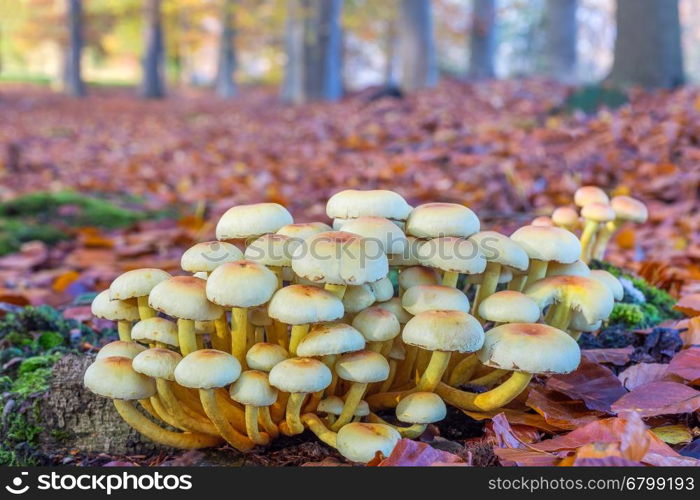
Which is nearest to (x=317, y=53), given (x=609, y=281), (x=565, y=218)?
(x=565, y=218)

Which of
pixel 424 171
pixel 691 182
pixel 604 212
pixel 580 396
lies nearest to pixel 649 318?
pixel 604 212

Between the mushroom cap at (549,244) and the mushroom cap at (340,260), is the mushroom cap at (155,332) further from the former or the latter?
the mushroom cap at (549,244)

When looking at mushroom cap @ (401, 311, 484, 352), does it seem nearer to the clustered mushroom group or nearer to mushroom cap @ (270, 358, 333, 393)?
the clustered mushroom group

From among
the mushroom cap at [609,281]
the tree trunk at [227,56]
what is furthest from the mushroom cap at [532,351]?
the tree trunk at [227,56]

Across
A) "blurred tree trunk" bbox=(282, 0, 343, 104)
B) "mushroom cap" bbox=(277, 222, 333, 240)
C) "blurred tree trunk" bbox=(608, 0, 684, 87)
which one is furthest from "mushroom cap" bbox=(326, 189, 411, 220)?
"blurred tree trunk" bbox=(282, 0, 343, 104)

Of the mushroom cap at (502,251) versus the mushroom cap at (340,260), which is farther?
the mushroom cap at (502,251)

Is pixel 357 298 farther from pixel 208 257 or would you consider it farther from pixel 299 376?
pixel 208 257
